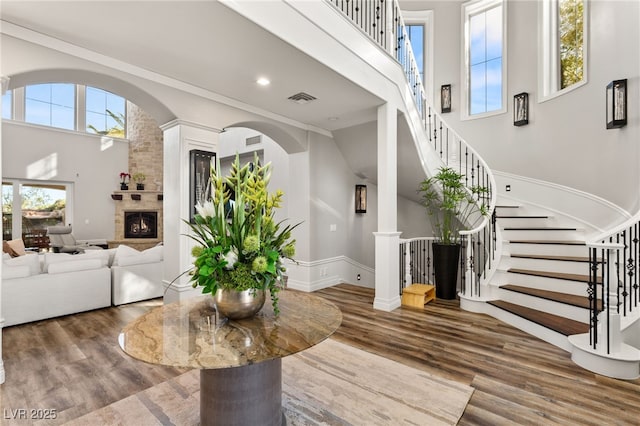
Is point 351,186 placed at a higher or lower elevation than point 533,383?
higher

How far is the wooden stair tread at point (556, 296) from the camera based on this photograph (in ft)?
10.2

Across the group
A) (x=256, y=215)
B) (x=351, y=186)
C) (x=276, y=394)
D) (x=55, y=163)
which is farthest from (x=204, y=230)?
A: (x=55, y=163)

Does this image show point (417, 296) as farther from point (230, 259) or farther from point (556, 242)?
point (230, 259)

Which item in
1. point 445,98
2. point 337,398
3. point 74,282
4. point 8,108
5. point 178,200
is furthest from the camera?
point 8,108

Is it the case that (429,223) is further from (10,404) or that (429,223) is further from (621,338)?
(10,404)

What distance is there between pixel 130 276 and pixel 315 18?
433cm

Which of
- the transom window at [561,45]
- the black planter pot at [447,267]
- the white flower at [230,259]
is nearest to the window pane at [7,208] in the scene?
the white flower at [230,259]

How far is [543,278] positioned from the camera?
3660 millimetres

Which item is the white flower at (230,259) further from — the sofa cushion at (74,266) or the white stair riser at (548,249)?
the white stair riser at (548,249)

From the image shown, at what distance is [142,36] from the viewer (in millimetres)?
2527

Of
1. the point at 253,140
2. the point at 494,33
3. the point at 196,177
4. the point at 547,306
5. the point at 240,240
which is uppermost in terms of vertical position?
the point at 494,33

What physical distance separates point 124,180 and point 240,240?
32.8 feet

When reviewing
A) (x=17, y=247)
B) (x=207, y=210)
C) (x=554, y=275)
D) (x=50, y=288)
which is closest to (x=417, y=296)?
(x=554, y=275)

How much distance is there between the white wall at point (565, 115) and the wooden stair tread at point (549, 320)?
5.84 feet
